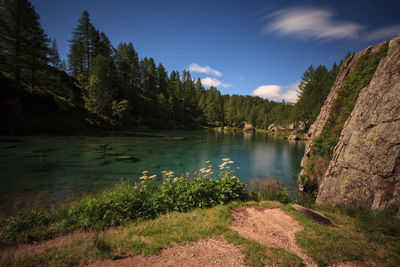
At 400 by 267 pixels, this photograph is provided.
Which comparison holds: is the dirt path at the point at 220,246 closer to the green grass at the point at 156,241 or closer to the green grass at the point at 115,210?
the green grass at the point at 156,241

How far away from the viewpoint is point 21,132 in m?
29.0

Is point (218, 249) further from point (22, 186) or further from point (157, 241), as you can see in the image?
point (22, 186)

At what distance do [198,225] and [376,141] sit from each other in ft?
30.7

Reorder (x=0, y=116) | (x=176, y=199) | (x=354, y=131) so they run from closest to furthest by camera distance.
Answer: (x=176, y=199)
(x=354, y=131)
(x=0, y=116)

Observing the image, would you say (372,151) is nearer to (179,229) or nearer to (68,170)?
(179,229)

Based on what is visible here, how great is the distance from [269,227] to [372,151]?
22.3ft

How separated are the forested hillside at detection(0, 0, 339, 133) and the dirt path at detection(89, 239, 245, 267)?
38.9 meters

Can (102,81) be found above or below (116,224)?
above

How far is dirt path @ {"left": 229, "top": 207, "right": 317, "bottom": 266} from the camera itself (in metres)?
4.92

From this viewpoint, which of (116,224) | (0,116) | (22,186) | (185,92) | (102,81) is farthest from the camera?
(185,92)

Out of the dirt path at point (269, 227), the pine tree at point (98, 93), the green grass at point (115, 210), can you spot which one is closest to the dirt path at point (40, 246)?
the green grass at point (115, 210)

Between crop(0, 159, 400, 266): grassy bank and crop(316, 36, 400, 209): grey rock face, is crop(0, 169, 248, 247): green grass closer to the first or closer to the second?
crop(0, 159, 400, 266): grassy bank

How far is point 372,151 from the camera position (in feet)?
26.5

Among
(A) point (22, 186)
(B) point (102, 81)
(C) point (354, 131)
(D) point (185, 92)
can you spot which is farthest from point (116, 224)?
(D) point (185, 92)
